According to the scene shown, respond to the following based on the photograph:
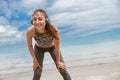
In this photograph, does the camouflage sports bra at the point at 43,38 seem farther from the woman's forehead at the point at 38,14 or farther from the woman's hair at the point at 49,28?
the woman's forehead at the point at 38,14

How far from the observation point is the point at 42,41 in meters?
6.14

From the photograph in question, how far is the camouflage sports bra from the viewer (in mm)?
5996

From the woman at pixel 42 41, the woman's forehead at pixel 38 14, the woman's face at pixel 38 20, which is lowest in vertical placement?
the woman at pixel 42 41

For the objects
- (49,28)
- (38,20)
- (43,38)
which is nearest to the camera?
(38,20)

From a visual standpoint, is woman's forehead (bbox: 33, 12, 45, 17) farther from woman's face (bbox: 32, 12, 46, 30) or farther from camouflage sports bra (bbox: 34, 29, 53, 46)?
camouflage sports bra (bbox: 34, 29, 53, 46)

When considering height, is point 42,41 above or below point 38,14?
below

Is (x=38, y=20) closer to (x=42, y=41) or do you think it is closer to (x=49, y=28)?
(x=49, y=28)

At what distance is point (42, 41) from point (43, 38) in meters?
0.10

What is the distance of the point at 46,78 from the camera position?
953cm

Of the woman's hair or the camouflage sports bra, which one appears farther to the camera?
the camouflage sports bra

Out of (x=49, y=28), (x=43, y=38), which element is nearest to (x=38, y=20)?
(x=49, y=28)

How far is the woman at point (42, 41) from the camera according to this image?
5.64m

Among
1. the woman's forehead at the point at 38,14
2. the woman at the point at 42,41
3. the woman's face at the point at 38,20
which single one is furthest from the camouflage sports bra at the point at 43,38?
the woman's forehead at the point at 38,14

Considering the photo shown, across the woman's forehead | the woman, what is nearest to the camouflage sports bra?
the woman
